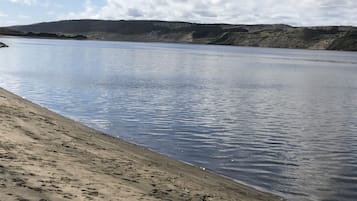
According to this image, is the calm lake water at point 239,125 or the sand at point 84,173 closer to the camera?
the sand at point 84,173

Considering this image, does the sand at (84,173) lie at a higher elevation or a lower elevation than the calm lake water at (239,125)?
higher

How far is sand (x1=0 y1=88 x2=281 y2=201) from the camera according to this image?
26.3ft

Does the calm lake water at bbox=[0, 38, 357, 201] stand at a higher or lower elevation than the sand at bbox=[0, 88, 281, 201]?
lower

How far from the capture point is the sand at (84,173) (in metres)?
8.03

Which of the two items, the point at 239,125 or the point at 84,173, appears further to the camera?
the point at 239,125

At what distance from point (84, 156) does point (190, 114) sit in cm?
1345

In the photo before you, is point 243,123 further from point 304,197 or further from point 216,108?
point 304,197

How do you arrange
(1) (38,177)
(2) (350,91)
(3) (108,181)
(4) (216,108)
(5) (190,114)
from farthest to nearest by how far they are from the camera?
(2) (350,91)
(4) (216,108)
(5) (190,114)
(3) (108,181)
(1) (38,177)

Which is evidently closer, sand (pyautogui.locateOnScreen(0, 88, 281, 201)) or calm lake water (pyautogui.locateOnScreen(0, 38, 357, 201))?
sand (pyautogui.locateOnScreen(0, 88, 281, 201))

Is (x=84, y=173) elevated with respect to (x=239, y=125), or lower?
elevated

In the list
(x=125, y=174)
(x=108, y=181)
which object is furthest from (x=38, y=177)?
(x=125, y=174)

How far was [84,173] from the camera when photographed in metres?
9.38

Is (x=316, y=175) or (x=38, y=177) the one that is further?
(x=316, y=175)

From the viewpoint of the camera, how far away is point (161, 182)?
403 inches
